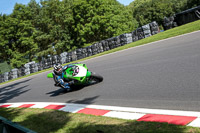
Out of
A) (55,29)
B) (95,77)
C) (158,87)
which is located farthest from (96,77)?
(55,29)

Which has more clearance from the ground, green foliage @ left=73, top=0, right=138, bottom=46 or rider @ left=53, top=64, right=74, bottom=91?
green foliage @ left=73, top=0, right=138, bottom=46

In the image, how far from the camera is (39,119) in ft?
19.7

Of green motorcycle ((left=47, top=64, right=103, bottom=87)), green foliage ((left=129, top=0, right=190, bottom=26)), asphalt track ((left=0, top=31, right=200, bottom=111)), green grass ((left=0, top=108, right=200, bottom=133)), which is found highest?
green foliage ((left=129, top=0, right=190, bottom=26))

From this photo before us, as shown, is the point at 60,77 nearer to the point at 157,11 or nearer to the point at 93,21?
the point at 93,21

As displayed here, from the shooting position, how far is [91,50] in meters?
22.8

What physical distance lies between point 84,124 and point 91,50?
18.4m

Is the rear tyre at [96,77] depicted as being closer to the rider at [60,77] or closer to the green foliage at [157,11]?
the rider at [60,77]

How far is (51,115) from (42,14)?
172 feet

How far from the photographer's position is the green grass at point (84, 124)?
3.54 meters

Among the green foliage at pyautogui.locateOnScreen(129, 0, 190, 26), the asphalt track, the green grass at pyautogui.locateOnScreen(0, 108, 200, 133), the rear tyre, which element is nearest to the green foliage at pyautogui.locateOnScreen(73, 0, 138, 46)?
the rear tyre

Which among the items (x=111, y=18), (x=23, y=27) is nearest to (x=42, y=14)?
(x=23, y=27)

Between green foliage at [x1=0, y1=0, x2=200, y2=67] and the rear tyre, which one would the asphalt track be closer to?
the rear tyre

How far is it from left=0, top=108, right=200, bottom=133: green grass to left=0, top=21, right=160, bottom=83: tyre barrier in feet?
48.5

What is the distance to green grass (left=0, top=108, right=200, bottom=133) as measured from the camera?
354cm
